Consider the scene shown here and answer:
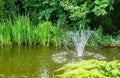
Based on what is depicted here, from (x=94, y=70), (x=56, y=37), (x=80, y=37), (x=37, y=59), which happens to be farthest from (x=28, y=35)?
(x=94, y=70)

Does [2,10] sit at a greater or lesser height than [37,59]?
greater

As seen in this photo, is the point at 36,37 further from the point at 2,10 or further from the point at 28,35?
the point at 2,10

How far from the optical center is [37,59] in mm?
8180

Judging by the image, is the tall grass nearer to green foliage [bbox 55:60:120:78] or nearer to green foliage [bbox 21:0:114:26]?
green foliage [bbox 21:0:114:26]

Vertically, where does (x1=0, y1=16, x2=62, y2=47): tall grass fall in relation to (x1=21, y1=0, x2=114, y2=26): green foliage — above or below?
below

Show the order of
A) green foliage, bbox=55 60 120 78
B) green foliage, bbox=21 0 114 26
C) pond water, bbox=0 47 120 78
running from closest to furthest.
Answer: green foliage, bbox=55 60 120 78 < pond water, bbox=0 47 120 78 < green foliage, bbox=21 0 114 26

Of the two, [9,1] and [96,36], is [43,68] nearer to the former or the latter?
[96,36]

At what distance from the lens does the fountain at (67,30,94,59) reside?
31.1 ft

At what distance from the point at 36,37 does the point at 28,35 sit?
0.76ft

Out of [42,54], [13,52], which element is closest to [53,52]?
[42,54]

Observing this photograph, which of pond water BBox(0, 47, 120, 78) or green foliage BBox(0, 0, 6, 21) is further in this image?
green foliage BBox(0, 0, 6, 21)

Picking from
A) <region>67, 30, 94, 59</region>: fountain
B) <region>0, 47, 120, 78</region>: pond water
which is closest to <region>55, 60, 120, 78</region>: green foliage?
<region>0, 47, 120, 78</region>: pond water

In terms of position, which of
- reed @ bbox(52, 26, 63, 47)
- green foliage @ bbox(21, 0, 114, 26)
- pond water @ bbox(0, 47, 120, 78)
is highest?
green foliage @ bbox(21, 0, 114, 26)

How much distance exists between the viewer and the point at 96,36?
9961 mm
